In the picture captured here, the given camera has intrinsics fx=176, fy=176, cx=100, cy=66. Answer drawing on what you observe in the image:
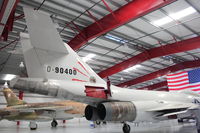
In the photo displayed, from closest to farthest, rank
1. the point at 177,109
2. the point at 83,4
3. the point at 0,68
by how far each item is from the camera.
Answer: the point at 177,109
the point at 83,4
the point at 0,68

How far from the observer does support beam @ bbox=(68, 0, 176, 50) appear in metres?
7.63

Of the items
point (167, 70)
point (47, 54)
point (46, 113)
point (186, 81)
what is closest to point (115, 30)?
point (47, 54)

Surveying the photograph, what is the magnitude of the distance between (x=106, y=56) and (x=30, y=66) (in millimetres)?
9999

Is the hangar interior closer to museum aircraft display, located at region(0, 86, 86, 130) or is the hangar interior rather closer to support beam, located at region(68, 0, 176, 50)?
support beam, located at region(68, 0, 176, 50)

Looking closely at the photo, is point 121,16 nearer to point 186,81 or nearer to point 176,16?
point 176,16

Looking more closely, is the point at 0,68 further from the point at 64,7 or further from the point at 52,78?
the point at 52,78

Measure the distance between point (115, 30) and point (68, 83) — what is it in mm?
6361

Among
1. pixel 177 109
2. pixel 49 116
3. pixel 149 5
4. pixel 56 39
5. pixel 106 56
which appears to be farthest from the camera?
pixel 106 56

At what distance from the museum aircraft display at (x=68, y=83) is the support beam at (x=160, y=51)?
6.49 metres

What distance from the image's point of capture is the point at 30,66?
17.0ft

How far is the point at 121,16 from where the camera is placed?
28.7 feet

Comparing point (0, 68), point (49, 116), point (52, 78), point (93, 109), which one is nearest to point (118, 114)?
point (93, 109)

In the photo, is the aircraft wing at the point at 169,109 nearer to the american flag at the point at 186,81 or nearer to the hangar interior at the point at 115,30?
the hangar interior at the point at 115,30

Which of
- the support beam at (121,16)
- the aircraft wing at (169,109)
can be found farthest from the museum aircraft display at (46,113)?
the aircraft wing at (169,109)
